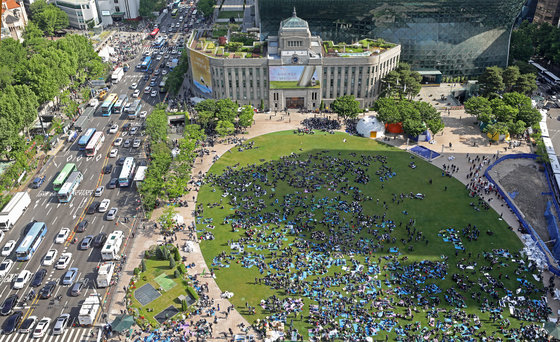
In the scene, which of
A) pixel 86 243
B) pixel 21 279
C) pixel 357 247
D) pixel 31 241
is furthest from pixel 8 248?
pixel 357 247

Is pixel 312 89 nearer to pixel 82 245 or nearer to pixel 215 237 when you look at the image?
pixel 215 237

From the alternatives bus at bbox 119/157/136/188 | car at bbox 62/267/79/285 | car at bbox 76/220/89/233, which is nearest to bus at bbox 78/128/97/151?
bus at bbox 119/157/136/188

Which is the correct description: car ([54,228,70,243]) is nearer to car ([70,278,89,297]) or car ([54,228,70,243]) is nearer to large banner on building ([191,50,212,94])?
car ([70,278,89,297])

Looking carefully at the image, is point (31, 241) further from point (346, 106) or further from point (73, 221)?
point (346, 106)

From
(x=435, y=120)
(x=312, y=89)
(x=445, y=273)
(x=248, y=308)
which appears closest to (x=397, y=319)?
(x=445, y=273)

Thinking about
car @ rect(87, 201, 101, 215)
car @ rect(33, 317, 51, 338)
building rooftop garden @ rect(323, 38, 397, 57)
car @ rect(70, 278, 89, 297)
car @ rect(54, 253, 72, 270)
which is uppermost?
building rooftop garden @ rect(323, 38, 397, 57)
